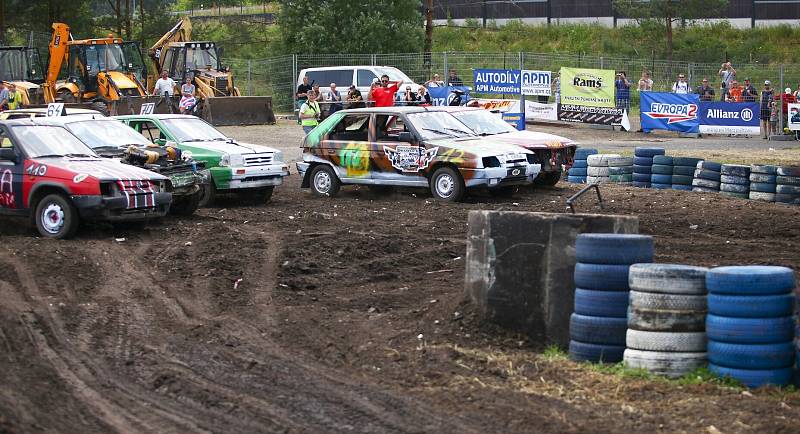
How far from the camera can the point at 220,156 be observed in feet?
57.2

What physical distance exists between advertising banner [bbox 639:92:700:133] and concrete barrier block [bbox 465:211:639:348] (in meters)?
23.6

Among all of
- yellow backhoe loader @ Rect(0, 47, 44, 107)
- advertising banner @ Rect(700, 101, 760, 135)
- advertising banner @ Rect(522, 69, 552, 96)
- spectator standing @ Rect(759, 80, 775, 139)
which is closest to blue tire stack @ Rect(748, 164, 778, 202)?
spectator standing @ Rect(759, 80, 775, 139)

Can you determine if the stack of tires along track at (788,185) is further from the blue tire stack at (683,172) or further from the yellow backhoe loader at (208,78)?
the yellow backhoe loader at (208,78)

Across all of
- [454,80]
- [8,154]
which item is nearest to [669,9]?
[454,80]

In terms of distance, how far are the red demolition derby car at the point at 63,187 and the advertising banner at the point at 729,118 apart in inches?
803

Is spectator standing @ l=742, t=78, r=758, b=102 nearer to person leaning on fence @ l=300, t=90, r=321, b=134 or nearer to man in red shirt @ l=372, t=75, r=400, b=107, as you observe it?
man in red shirt @ l=372, t=75, r=400, b=107

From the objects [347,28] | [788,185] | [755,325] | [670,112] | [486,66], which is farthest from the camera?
[347,28]

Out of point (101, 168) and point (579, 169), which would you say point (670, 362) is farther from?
point (579, 169)

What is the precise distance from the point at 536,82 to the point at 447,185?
16168 mm

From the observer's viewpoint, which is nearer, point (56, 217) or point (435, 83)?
point (56, 217)

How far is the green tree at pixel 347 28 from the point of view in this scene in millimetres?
42594

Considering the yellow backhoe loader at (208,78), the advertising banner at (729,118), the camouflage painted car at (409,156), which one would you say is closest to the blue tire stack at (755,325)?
the camouflage painted car at (409,156)

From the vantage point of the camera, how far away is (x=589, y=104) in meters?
33.2

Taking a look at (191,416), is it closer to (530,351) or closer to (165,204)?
(530,351)
